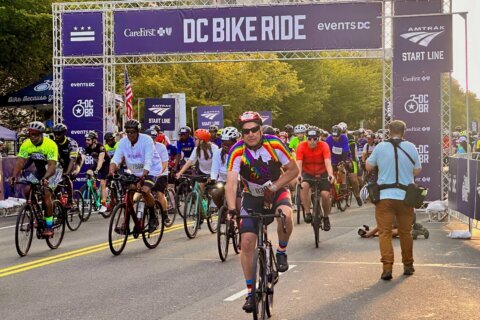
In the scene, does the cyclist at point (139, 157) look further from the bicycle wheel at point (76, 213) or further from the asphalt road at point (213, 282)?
the bicycle wheel at point (76, 213)

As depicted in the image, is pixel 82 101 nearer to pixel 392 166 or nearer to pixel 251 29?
pixel 251 29

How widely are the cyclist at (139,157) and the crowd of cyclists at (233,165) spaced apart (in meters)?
0.01

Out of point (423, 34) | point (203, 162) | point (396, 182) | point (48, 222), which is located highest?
point (423, 34)

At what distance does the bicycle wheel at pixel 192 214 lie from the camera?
14.2 m

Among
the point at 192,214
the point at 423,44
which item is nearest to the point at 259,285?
the point at 192,214

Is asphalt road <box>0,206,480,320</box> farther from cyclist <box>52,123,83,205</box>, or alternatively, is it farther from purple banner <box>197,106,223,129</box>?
purple banner <box>197,106,223,129</box>

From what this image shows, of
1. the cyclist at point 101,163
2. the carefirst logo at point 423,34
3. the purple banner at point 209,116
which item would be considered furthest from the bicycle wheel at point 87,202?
the purple banner at point 209,116

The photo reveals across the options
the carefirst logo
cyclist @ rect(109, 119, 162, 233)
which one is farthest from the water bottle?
the carefirst logo

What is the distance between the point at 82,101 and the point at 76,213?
8034mm

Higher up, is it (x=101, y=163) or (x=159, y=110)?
(x=159, y=110)

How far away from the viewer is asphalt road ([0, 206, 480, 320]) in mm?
7953

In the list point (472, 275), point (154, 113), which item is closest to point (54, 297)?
point (472, 275)

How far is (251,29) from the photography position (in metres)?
23.3

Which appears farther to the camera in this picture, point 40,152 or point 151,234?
point 151,234
